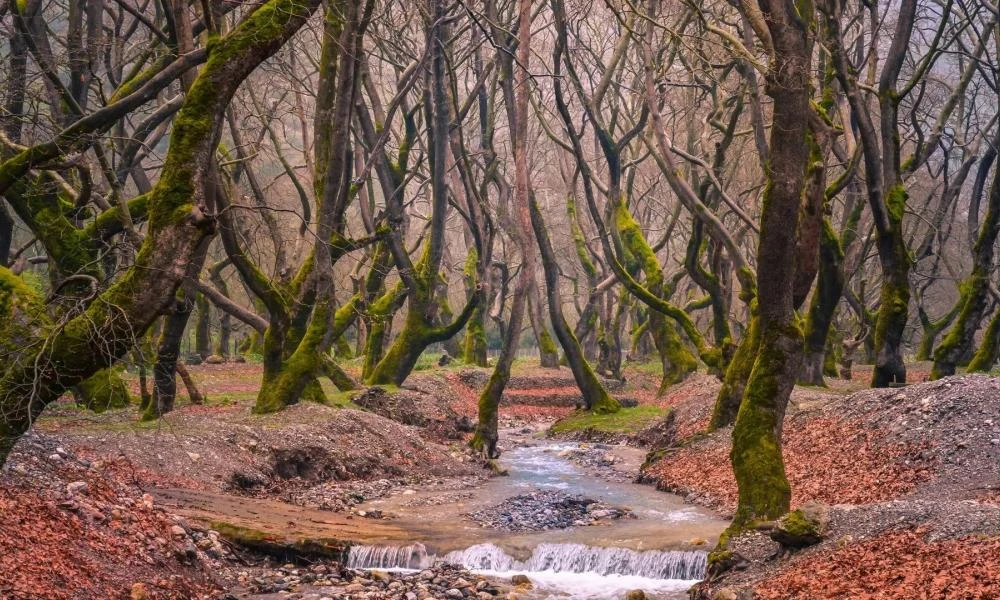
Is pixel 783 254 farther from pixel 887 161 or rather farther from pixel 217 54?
pixel 887 161

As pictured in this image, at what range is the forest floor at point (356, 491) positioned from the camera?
25.3ft

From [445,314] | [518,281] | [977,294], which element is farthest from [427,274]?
[445,314]

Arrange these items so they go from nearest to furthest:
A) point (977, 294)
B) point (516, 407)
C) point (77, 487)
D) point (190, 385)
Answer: point (77, 487) < point (977, 294) < point (190, 385) < point (516, 407)

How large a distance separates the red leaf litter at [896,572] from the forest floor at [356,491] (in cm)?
2

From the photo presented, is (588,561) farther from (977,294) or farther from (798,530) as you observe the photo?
(977,294)

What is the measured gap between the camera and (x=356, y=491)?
14.8 metres

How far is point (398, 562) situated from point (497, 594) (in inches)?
64.2

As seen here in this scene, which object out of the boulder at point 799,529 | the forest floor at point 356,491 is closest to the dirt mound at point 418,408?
the forest floor at point 356,491

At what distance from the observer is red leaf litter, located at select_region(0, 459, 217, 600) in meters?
7.24

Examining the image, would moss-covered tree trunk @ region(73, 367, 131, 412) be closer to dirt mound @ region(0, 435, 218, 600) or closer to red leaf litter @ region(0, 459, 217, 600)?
dirt mound @ region(0, 435, 218, 600)

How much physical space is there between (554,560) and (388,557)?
212 cm

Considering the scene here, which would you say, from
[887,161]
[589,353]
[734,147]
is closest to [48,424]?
[887,161]

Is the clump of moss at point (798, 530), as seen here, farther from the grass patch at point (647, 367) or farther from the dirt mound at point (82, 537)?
the grass patch at point (647, 367)

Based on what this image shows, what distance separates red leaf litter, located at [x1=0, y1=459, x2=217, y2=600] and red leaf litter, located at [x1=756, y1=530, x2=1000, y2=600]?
5.85 m
